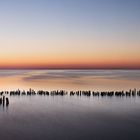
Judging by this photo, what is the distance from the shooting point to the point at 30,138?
18547 millimetres

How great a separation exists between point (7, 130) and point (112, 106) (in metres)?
14.4

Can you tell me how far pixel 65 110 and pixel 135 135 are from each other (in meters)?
10.7

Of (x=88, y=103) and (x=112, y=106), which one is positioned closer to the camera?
(x=112, y=106)

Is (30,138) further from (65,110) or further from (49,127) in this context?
(65,110)

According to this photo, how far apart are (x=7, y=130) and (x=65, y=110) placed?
29.5 feet

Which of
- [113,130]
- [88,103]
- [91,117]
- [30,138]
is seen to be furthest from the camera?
[88,103]

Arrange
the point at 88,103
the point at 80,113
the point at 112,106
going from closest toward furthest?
the point at 80,113 < the point at 112,106 < the point at 88,103

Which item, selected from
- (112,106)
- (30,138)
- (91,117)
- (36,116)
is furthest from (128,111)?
(30,138)

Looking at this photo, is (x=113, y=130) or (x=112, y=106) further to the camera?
(x=112, y=106)

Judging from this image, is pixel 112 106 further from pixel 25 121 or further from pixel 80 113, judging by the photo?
pixel 25 121

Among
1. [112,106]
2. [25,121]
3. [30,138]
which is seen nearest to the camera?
[30,138]

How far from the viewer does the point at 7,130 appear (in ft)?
67.7

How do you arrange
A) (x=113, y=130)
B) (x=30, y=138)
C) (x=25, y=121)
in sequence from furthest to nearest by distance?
(x=25, y=121) < (x=113, y=130) < (x=30, y=138)

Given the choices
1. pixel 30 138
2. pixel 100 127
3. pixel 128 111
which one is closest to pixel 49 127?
pixel 30 138
